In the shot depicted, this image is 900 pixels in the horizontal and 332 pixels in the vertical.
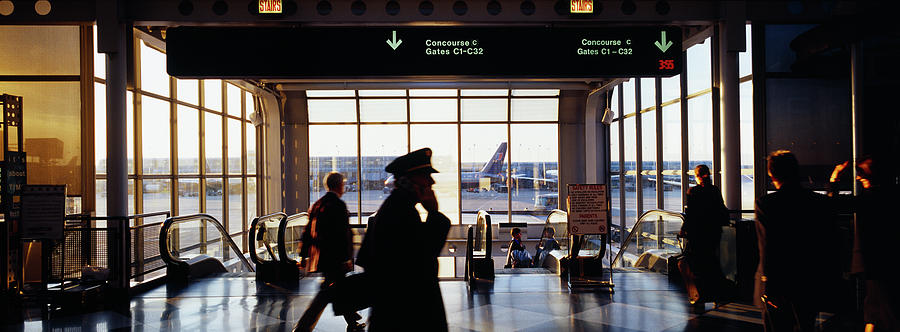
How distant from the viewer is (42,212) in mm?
5574

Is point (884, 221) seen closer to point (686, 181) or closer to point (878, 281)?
point (878, 281)

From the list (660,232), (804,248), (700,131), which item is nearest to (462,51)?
(804,248)

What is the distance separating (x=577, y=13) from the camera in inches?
243

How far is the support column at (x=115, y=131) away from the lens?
6094 mm

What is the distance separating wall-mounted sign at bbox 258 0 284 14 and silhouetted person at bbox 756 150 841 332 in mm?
5104

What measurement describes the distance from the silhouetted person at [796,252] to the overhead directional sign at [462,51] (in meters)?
3.02

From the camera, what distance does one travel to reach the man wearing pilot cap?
2521mm

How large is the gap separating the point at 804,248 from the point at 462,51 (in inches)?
150

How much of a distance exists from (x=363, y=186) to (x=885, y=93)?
11.6m

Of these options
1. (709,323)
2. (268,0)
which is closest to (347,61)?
(268,0)

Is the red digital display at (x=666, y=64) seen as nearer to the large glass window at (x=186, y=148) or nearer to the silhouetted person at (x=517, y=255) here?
the silhouetted person at (x=517, y=255)

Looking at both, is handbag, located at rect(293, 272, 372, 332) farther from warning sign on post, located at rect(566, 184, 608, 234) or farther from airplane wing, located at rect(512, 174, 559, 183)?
airplane wing, located at rect(512, 174, 559, 183)

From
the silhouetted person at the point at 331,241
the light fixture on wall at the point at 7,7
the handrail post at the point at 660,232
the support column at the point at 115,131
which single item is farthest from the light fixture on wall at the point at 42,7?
the handrail post at the point at 660,232

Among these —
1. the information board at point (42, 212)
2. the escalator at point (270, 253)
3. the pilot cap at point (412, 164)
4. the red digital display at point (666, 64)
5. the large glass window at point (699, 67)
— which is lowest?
the escalator at point (270, 253)
